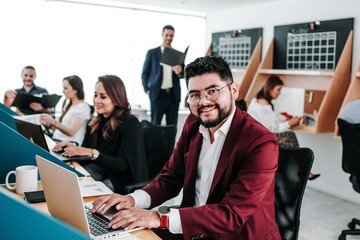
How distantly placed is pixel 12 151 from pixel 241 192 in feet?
3.39

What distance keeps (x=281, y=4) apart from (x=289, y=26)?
13.5 inches

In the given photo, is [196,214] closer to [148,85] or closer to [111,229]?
[111,229]

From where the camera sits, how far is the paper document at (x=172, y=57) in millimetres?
4719

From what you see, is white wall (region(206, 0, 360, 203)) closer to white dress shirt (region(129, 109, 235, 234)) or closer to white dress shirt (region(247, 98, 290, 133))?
white dress shirt (region(247, 98, 290, 133))

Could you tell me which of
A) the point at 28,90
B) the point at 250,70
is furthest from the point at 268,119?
the point at 28,90

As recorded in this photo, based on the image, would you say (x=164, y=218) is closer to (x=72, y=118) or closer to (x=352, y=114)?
(x=352, y=114)

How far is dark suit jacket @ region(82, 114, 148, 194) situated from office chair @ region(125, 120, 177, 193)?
19 centimetres

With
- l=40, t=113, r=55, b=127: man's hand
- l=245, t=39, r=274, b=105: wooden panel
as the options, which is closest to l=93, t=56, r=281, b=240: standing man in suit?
l=40, t=113, r=55, b=127: man's hand

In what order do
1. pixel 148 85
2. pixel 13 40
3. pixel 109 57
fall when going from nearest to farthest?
1. pixel 13 40
2. pixel 148 85
3. pixel 109 57

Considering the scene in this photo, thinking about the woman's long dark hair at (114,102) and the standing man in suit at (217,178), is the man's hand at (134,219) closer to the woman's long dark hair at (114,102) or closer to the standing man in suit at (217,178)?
the standing man in suit at (217,178)

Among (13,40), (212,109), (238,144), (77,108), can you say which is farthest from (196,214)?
(13,40)

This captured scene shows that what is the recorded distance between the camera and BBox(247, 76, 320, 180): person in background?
393cm

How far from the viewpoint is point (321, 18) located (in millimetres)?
4184

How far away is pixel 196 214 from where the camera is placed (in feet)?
4.33
